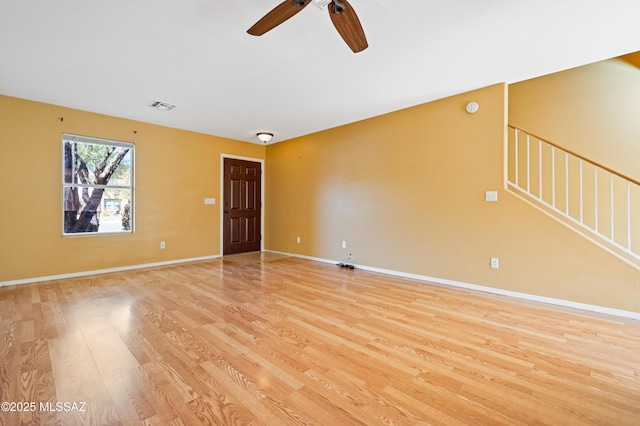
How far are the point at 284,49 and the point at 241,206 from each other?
4182mm

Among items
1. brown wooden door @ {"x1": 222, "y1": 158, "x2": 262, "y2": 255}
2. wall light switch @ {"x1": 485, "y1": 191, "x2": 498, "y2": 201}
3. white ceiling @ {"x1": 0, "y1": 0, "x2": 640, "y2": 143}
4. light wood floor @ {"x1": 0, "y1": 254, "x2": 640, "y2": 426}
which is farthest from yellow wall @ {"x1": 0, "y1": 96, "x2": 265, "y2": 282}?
wall light switch @ {"x1": 485, "y1": 191, "x2": 498, "y2": 201}

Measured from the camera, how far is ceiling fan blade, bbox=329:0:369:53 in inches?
68.1

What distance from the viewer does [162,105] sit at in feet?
13.1

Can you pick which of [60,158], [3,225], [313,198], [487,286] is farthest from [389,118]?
[3,225]

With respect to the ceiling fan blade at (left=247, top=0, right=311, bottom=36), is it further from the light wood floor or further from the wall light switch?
the wall light switch

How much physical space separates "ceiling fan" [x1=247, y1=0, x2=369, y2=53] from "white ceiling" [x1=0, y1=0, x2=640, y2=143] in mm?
237

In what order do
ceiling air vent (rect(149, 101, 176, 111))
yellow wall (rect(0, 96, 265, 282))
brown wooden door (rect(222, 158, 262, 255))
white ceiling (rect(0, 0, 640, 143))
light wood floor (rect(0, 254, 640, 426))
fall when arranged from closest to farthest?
light wood floor (rect(0, 254, 640, 426)) < white ceiling (rect(0, 0, 640, 143)) < yellow wall (rect(0, 96, 265, 282)) < ceiling air vent (rect(149, 101, 176, 111)) < brown wooden door (rect(222, 158, 262, 255))

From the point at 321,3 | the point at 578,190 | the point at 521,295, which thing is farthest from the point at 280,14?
the point at 578,190

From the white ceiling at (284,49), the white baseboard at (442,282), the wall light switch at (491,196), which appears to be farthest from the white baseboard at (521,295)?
the white ceiling at (284,49)

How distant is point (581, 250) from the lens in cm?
287

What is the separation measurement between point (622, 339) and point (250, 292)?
3582mm

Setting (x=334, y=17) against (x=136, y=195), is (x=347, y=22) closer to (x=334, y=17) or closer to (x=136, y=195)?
(x=334, y=17)

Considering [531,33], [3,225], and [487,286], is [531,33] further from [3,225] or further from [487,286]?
[3,225]

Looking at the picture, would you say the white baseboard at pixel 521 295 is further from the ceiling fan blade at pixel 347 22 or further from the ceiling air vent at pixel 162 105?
the ceiling air vent at pixel 162 105
